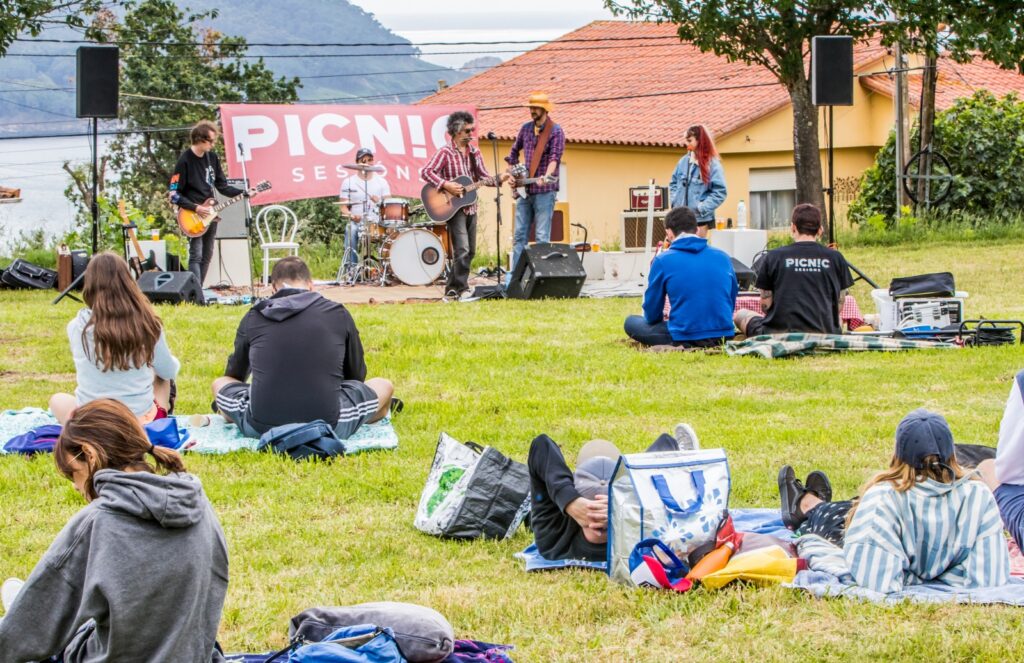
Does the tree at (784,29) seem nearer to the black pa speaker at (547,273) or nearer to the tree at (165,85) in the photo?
the black pa speaker at (547,273)

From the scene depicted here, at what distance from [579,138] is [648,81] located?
4.46 m

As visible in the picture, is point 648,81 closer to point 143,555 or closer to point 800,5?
point 800,5

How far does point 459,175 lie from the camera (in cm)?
1465

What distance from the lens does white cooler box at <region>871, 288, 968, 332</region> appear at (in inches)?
420

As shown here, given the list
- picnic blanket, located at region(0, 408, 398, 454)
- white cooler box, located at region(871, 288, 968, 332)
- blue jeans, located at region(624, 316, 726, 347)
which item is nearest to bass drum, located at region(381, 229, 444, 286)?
blue jeans, located at region(624, 316, 726, 347)

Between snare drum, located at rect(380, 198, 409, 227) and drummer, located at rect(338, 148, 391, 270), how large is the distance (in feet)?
1.06

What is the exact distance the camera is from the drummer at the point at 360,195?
17.0 metres

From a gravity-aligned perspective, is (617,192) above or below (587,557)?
above

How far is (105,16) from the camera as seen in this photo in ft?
138

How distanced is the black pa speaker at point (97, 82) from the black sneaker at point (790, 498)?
10347 millimetres

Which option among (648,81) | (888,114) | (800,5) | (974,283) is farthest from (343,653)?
(648,81)

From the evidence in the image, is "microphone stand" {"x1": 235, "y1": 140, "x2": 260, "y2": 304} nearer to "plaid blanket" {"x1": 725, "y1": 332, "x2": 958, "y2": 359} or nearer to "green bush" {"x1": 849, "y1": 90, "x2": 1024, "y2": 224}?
"plaid blanket" {"x1": 725, "y1": 332, "x2": 958, "y2": 359}

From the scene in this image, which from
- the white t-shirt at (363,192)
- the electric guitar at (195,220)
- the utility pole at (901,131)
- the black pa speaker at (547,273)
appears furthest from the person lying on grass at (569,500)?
the utility pole at (901,131)

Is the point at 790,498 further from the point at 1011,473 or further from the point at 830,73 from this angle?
the point at 830,73
